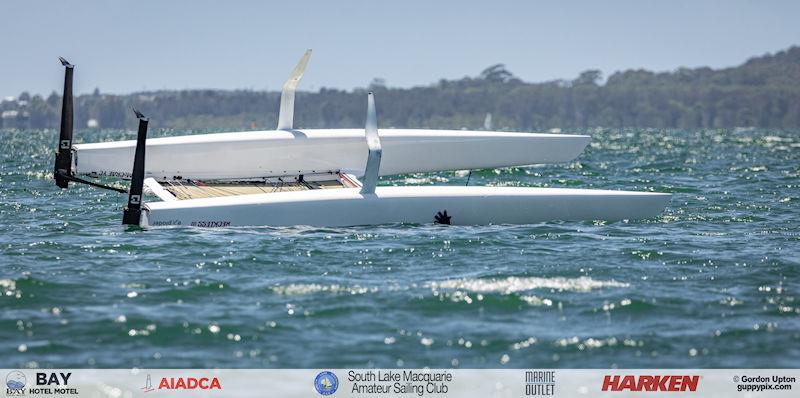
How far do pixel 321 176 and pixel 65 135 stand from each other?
271 centimetres

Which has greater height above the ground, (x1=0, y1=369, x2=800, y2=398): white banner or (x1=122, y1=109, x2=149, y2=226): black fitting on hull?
(x1=122, y1=109, x2=149, y2=226): black fitting on hull

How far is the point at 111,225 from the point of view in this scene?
9.96 metres

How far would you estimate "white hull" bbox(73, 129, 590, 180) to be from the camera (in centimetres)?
1127

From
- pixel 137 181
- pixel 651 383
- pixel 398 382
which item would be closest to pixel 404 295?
pixel 398 382

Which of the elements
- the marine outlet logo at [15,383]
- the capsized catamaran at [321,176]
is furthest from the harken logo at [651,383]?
the capsized catamaran at [321,176]

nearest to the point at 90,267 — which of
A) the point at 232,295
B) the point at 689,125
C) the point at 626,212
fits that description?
the point at 232,295

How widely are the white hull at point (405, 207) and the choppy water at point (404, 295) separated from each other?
0.47 feet

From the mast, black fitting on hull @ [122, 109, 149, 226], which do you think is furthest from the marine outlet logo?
the mast

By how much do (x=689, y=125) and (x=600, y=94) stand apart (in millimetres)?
16278

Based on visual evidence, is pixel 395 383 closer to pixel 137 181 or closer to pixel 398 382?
pixel 398 382

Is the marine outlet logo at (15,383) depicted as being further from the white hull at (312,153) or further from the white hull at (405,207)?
the white hull at (312,153)

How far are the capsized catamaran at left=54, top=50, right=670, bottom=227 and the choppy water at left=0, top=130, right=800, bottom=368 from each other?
20 centimetres

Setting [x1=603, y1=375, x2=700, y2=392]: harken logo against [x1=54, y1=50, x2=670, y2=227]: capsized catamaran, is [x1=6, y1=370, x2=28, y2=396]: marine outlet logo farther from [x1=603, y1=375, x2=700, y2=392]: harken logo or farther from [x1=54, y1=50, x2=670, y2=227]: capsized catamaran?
[x1=54, y1=50, x2=670, y2=227]: capsized catamaran

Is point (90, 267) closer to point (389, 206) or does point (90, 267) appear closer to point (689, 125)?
point (389, 206)
